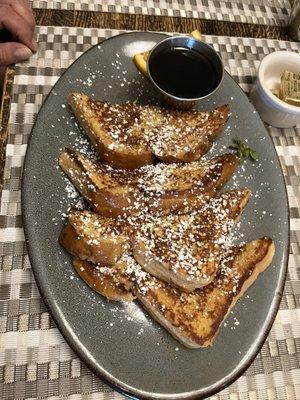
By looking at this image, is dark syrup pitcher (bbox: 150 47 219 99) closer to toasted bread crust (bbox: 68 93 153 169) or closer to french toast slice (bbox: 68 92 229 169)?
french toast slice (bbox: 68 92 229 169)

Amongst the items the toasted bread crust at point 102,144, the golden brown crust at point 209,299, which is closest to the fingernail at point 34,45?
the toasted bread crust at point 102,144

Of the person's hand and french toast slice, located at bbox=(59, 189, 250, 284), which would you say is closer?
french toast slice, located at bbox=(59, 189, 250, 284)

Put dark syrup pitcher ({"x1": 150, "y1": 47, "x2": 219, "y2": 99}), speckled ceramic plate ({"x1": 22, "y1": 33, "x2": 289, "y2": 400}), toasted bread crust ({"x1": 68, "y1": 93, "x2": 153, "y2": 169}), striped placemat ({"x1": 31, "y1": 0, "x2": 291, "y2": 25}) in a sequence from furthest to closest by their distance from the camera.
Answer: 1. striped placemat ({"x1": 31, "y1": 0, "x2": 291, "y2": 25})
2. dark syrup pitcher ({"x1": 150, "y1": 47, "x2": 219, "y2": 99})
3. toasted bread crust ({"x1": 68, "y1": 93, "x2": 153, "y2": 169})
4. speckled ceramic plate ({"x1": 22, "y1": 33, "x2": 289, "y2": 400})

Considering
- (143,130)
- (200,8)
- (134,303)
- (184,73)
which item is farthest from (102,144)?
(200,8)

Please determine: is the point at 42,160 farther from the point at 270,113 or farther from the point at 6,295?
the point at 270,113

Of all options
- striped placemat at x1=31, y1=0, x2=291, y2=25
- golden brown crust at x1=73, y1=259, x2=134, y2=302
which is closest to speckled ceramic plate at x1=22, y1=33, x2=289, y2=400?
golden brown crust at x1=73, y1=259, x2=134, y2=302

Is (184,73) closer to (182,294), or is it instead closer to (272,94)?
(272,94)

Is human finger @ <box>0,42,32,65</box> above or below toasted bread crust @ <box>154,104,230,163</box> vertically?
above
